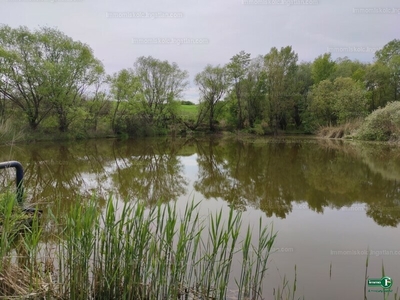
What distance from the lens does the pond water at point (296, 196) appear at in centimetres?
363

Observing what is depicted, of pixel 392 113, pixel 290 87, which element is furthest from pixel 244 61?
pixel 392 113

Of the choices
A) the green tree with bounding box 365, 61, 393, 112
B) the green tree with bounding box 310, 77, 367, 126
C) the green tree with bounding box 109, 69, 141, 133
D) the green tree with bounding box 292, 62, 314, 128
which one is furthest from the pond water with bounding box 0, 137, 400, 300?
the green tree with bounding box 365, 61, 393, 112

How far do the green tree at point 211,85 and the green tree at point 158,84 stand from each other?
2.04m

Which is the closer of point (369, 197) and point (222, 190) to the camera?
point (369, 197)

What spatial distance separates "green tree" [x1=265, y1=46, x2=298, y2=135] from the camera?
32.4m

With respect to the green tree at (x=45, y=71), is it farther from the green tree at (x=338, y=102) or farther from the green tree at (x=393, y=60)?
the green tree at (x=393, y=60)

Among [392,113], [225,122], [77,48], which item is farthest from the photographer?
[225,122]

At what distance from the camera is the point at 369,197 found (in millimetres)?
7301

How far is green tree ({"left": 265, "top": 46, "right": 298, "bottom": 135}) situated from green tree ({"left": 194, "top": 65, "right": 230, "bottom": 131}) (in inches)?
195

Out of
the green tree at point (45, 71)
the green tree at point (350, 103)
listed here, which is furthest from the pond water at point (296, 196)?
the green tree at point (350, 103)

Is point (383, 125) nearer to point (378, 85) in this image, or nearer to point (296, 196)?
point (378, 85)

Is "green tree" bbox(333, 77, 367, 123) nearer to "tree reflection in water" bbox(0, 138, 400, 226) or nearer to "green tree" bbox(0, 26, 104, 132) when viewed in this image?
"tree reflection in water" bbox(0, 138, 400, 226)

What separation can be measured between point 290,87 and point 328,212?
1156 inches

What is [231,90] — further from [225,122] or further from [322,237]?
Answer: [322,237]
